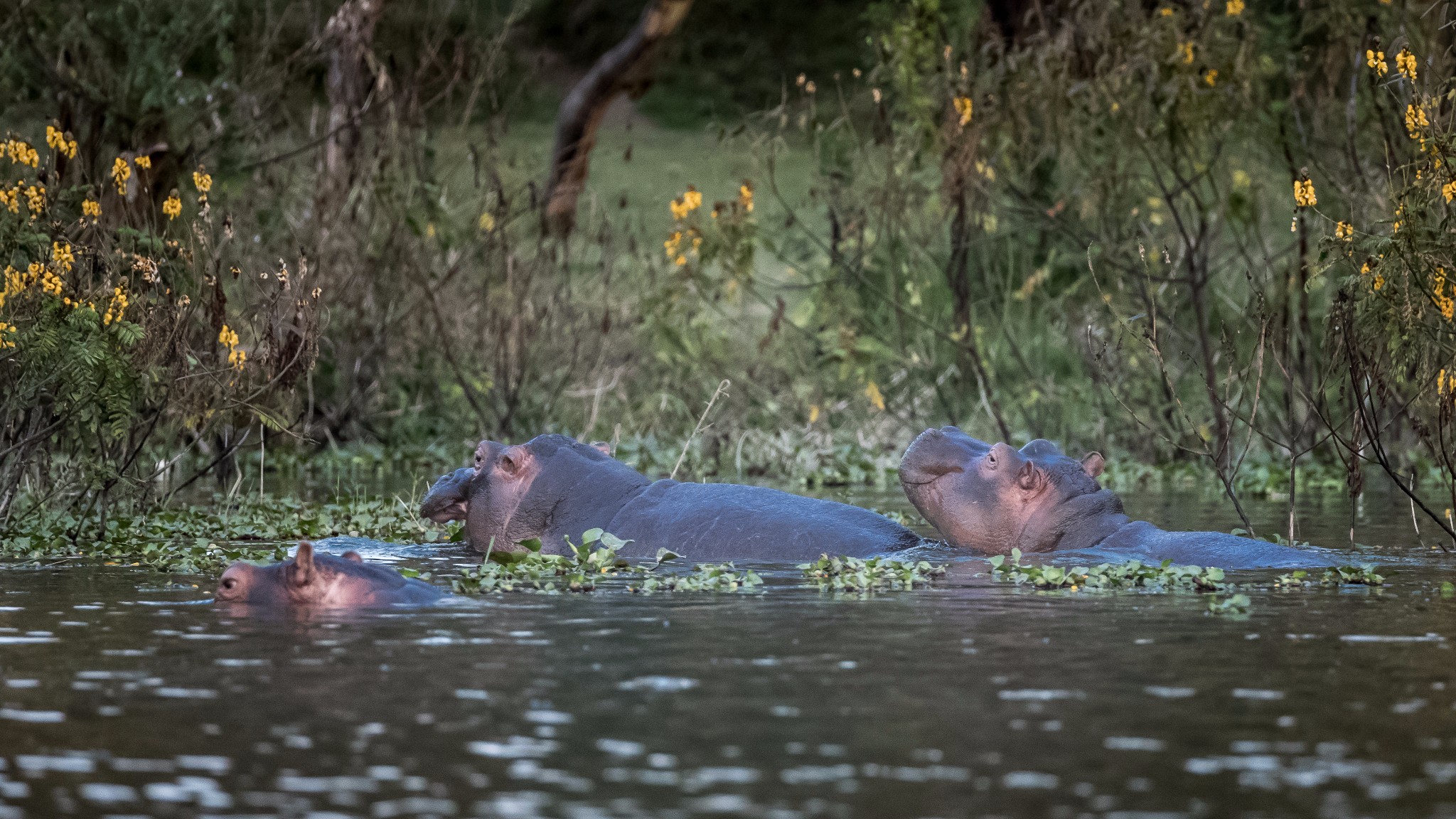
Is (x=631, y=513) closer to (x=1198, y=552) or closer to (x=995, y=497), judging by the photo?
(x=995, y=497)

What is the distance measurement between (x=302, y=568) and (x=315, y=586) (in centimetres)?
12

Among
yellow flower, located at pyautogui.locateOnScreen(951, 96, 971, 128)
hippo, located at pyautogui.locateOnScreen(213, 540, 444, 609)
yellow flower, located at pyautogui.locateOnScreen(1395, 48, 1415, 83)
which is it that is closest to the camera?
hippo, located at pyautogui.locateOnScreen(213, 540, 444, 609)

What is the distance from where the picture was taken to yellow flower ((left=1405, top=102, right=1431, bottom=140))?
903 centimetres

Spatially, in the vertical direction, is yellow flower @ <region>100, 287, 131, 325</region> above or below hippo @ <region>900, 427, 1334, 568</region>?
A: above

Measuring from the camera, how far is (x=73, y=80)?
1334cm

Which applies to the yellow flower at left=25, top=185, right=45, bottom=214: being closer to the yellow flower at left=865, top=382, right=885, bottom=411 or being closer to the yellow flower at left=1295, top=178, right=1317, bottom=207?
the yellow flower at left=1295, top=178, right=1317, bottom=207

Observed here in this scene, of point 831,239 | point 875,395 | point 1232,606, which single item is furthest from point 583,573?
point 831,239

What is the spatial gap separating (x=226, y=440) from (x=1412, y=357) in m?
6.61

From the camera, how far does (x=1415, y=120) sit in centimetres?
915

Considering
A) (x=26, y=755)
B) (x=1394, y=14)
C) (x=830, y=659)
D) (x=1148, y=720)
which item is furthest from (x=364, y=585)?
(x=1394, y=14)

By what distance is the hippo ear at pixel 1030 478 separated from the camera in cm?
969

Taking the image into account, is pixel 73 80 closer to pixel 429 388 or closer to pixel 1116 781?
pixel 429 388

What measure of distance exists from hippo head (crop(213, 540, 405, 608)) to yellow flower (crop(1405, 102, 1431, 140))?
4.74 m

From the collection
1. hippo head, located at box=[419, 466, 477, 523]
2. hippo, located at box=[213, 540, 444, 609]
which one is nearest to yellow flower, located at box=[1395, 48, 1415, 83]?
hippo head, located at box=[419, 466, 477, 523]
